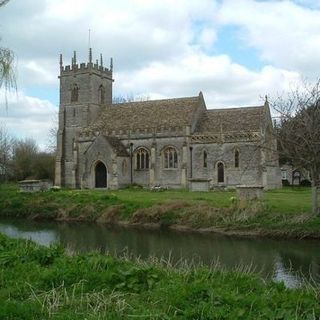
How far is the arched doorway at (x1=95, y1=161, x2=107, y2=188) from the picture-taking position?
157 feet

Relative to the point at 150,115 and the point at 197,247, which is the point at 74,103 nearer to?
the point at 150,115

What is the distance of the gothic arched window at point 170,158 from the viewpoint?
1827 inches

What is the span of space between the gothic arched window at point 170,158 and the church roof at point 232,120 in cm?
298

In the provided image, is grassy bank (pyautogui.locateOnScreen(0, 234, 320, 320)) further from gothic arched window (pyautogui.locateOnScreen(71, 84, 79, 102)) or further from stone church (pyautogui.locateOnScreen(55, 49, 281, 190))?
gothic arched window (pyautogui.locateOnScreen(71, 84, 79, 102))

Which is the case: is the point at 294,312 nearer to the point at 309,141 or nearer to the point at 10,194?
the point at 309,141

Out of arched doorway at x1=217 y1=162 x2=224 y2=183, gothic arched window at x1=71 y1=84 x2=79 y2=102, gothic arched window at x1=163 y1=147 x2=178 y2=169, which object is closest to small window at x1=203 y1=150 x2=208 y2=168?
arched doorway at x1=217 y1=162 x2=224 y2=183

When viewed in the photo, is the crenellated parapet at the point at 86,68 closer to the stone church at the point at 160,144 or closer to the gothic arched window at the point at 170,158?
the stone church at the point at 160,144

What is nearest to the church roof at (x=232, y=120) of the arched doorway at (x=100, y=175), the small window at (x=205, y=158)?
the small window at (x=205, y=158)

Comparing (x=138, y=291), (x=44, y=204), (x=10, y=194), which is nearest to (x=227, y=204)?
(x=44, y=204)

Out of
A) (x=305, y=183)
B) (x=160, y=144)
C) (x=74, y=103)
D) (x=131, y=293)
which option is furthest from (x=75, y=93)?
(x=131, y=293)

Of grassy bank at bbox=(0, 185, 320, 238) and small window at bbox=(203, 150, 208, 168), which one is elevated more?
small window at bbox=(203, 150, 208, 168)

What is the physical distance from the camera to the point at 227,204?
2745 cm

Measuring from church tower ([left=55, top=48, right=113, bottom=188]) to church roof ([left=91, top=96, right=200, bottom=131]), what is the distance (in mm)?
2053

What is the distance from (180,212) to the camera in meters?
27.5
